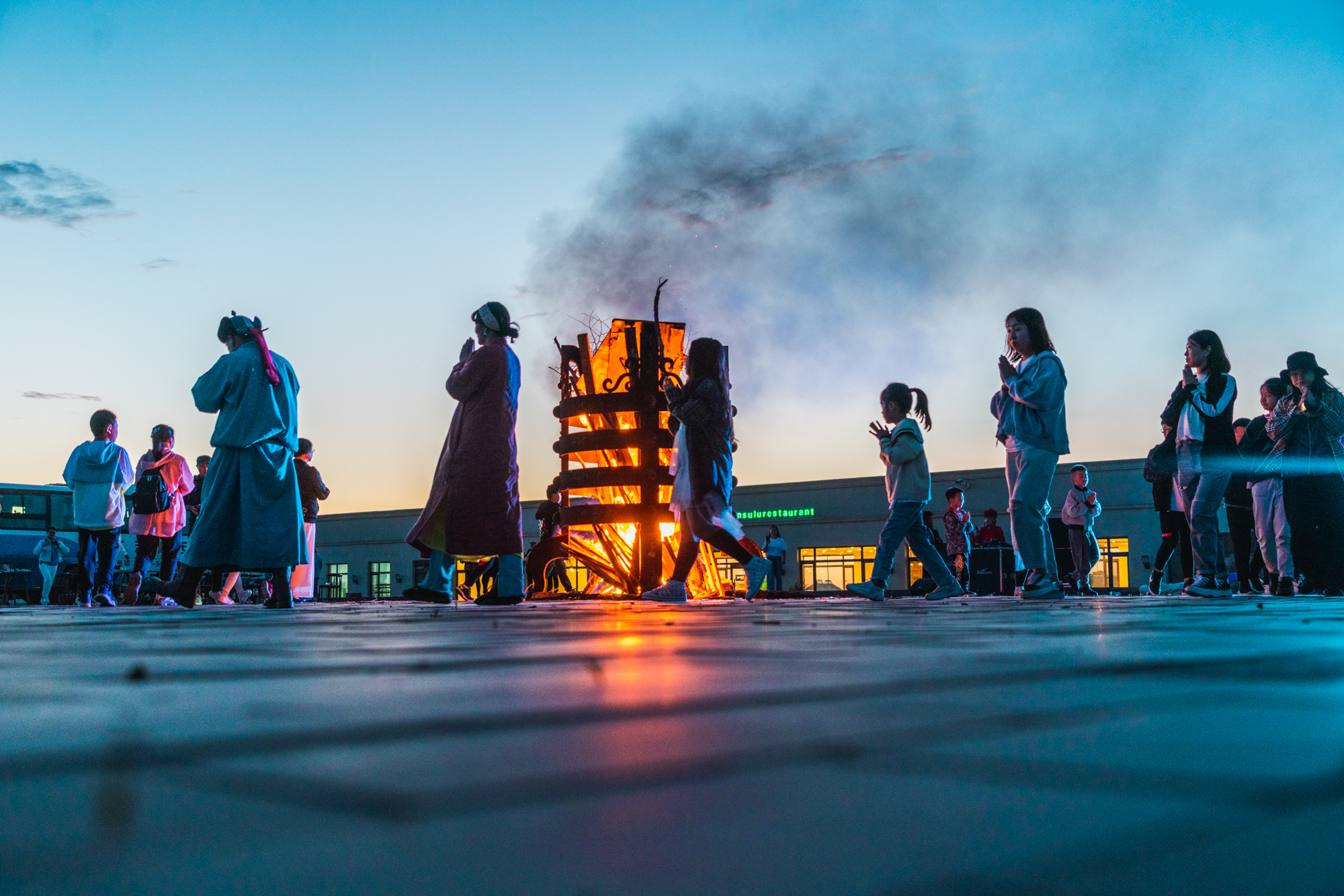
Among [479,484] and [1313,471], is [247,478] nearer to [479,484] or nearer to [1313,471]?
[479,484]

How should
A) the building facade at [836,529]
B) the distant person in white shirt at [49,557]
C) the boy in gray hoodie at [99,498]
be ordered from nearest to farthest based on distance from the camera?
the boy in gray hoodie at [99,498] → the distant person in white shirt at [49,557] → the building facade at [836,529]

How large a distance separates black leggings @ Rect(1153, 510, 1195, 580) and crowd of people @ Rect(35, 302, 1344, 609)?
2 centimetres

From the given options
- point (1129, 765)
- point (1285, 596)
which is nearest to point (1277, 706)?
point (1129, 765)

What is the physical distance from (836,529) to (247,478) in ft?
122

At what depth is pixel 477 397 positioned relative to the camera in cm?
750

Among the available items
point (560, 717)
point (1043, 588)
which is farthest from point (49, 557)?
point (560, 717)

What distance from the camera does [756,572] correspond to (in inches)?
321

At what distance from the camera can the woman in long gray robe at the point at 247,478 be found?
23.3 feet

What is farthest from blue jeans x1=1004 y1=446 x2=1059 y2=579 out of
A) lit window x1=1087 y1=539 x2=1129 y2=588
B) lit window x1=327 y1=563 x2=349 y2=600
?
lit window x1=327 y1=563 x2=349 y2=600

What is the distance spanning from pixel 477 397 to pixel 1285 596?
637 cm

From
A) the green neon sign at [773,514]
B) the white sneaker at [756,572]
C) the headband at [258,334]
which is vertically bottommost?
the white sneaker at [756,572]

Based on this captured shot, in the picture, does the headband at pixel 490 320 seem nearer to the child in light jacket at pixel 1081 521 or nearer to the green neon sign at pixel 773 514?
the child in light jacket at pixel 1081 521

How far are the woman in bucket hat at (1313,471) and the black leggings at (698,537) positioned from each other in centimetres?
420

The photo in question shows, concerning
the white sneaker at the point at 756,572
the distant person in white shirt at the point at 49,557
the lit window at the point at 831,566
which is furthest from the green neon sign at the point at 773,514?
the white sneaker at the point at 756,572
